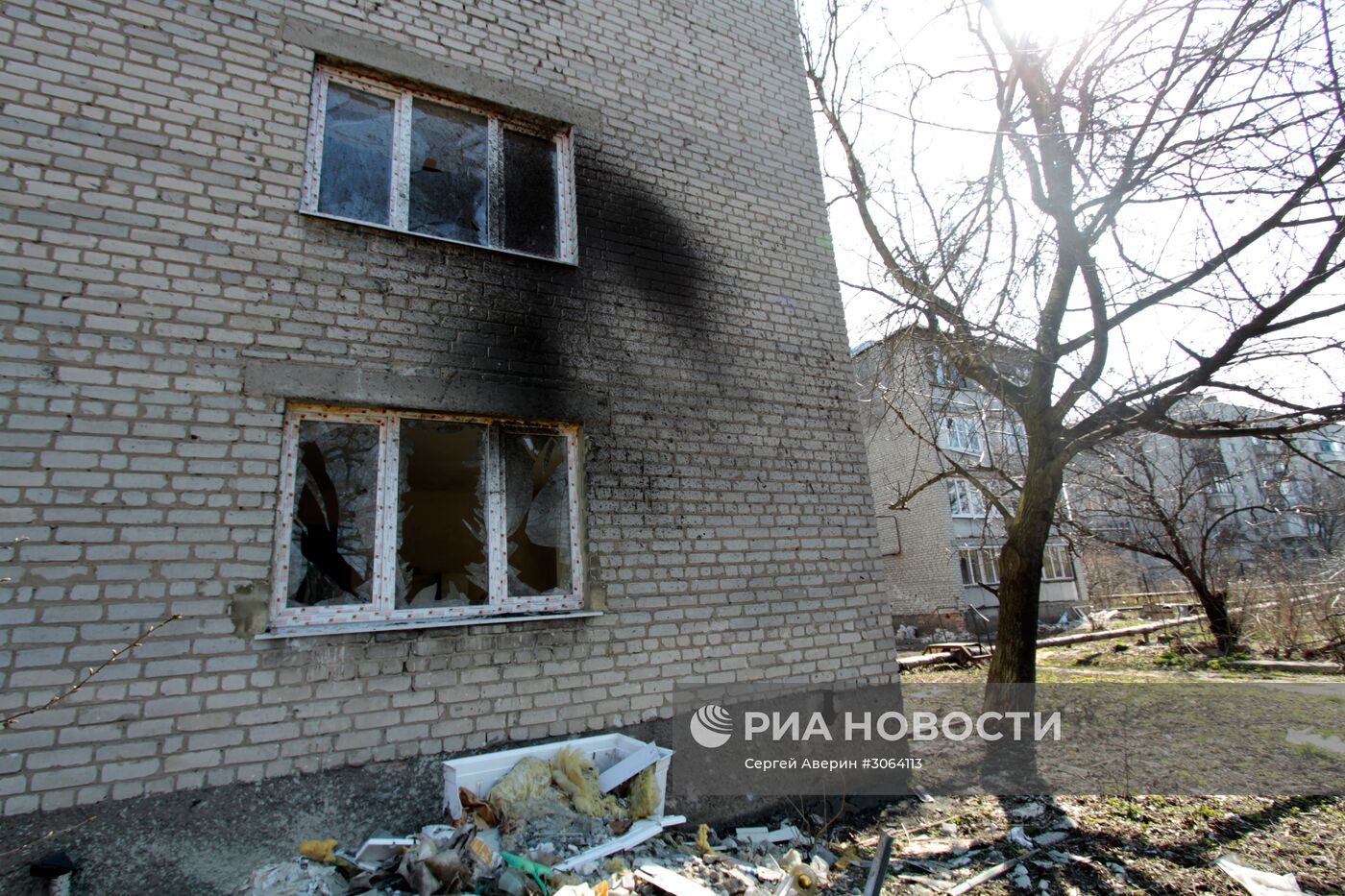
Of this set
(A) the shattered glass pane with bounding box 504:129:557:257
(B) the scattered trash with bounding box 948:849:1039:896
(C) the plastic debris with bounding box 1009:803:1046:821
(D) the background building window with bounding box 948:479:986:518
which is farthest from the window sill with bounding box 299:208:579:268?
(D) the background building window with bounding box 948:479:986:518

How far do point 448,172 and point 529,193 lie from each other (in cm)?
60

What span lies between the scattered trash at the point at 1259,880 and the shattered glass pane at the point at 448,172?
6040 mm

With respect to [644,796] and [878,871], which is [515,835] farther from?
[878,871]

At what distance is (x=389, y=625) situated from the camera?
3596 mm

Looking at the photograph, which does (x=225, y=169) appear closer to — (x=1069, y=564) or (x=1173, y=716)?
(x=1173, y=716)

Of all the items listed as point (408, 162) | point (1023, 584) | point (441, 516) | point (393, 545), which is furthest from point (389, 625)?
point (1023, 584)

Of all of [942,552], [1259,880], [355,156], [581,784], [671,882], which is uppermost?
[355,156]

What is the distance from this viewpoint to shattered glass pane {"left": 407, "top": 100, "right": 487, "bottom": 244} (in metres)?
4.58

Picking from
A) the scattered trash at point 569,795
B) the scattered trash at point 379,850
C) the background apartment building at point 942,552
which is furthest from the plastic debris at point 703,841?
the background apartment building at point 942,552

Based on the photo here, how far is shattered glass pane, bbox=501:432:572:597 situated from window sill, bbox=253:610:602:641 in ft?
0.75

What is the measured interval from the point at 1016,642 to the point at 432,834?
5464 mm

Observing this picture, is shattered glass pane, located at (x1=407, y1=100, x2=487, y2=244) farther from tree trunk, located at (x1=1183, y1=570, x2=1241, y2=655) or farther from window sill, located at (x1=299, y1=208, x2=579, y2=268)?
tree trunk, located at (x1=1183, y1=570, x2=1241, y2=655)

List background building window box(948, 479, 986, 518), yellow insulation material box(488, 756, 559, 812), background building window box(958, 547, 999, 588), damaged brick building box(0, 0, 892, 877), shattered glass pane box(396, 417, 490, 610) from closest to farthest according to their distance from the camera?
damaged brick building box(0, 0, 892, 877) < yellow insulation material box(488, 756, 559, 812) < shattered glass pane box(396, 417, 490, 610) < background building window box(958, 547, 999, 588) < background building window box(948, 479, 986, 518)

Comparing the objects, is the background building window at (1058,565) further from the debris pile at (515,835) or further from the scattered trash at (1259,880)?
the debris pile at (515,835)
